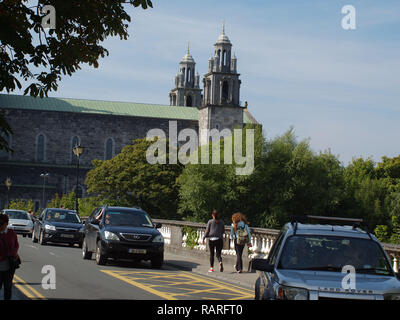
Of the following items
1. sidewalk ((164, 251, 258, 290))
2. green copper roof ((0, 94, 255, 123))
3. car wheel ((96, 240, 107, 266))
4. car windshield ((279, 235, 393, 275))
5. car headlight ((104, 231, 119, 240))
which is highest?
green copper roof ((0, 94, 255, 123))

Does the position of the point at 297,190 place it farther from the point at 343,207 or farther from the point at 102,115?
the point at 102,115

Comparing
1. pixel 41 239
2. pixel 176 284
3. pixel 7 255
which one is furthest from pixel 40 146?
pixel 7 255

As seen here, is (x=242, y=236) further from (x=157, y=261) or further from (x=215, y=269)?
(x=157, y=261)

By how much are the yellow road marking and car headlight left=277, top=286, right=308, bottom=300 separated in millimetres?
5627

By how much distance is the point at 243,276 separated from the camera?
19016 mm

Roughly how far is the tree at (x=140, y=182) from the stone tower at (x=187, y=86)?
49.9 m

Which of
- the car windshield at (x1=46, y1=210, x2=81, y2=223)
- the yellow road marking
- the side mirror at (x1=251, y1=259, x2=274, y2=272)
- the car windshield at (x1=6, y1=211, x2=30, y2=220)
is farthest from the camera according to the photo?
the car windshield at (x1=6, y1=211, x2=30, y2=220)

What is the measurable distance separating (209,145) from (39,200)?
3250 cm

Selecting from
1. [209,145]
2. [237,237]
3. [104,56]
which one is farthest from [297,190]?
[104,56]

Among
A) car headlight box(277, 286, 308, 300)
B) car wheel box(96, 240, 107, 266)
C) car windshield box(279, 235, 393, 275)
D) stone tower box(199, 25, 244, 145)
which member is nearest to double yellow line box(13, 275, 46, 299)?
car wheel box(96, 240, 107, 266)

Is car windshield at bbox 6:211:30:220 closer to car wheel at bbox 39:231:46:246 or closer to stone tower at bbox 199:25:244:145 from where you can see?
car wheel at bbox 39:231:46:246

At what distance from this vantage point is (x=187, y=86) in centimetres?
12875

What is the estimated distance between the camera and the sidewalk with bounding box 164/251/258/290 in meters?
18.0

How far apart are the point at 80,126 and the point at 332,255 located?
102887mm
